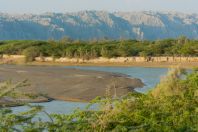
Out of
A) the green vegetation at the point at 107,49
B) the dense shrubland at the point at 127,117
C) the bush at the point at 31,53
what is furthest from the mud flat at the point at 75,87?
the bush at the point at 31,53

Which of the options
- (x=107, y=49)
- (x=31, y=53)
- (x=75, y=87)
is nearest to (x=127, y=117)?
(x=75, y=87)

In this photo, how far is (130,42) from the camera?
122 m

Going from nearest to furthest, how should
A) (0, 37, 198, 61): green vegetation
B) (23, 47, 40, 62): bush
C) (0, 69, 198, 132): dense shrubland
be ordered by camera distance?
(0, 69, 198, 132): dense shrubland → (0, 37, 198, 61): green vegetation → (23, 47, 40, 62): bush

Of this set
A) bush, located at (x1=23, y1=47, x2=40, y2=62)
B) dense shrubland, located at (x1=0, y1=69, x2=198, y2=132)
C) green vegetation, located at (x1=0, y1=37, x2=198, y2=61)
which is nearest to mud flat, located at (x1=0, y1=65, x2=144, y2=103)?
dense shrubland, located at (x1=0, y1=69, x2=198, y2=132)

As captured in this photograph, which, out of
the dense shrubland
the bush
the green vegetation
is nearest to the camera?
the dense shrubland

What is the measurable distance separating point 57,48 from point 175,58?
24707 millimetres

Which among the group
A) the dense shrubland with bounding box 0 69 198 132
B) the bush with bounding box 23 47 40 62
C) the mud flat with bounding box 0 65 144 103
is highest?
the dense shrubland with bounding box 0 69 198 132

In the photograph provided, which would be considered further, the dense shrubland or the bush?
the bush

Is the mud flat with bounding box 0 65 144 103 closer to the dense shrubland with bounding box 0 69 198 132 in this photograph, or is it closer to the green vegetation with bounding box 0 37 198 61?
the dense shrubland with bounding box 0 69 198 132

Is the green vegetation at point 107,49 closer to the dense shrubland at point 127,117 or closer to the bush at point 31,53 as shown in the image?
the bush at point 31,53

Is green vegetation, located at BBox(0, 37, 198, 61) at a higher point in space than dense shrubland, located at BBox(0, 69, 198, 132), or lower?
lower

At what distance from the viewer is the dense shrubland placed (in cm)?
1018

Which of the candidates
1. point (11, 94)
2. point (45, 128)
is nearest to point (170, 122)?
point (45, 128)

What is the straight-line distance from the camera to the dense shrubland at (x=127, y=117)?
10.2 metres
